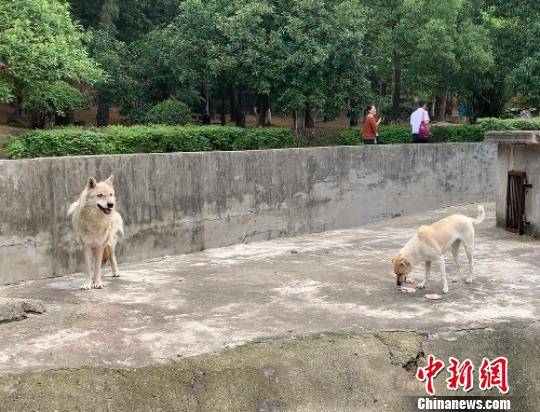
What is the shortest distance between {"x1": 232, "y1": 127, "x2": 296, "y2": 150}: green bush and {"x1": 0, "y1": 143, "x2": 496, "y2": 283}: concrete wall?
1.17 meters

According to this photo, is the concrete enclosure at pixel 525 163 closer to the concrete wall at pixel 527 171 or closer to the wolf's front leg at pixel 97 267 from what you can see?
the concrete wall at pixel 527 171

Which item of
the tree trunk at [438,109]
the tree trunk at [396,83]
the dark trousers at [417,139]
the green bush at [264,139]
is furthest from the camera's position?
the tree trunk at [438,109]

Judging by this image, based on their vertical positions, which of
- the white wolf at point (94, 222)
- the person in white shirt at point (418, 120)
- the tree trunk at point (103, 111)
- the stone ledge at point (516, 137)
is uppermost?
the tree trunk at point (103, 111)

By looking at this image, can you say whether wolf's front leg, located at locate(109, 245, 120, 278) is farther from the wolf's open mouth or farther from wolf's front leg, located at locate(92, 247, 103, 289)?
the wolf's open mouth

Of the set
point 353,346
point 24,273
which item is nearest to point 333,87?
point 24,273

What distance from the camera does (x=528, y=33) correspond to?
1650 cm

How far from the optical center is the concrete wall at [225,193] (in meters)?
8.66

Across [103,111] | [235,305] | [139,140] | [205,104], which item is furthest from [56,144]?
[205,104]

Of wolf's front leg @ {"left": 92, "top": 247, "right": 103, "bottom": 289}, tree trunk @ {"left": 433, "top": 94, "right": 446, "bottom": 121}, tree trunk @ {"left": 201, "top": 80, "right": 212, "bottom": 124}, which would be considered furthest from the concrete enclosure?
tree trunk @ {"left": 433, "top": 94, "right": 446, "bottom": 121}

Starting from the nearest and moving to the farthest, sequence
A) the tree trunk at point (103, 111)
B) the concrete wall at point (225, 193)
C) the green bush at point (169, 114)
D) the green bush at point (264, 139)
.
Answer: the concrete wall at point (225, 193)
the green bush at point (264, 139)
the green bush at point (169, 114)
the tree trunk at point (103, 111)

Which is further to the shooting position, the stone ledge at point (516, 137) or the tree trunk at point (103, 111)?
the tree trunk at point (103, 111)

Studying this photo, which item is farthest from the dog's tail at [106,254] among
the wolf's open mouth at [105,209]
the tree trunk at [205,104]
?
the tree trunk at [205,104]

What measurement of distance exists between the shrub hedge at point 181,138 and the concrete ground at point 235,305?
207 centimetres

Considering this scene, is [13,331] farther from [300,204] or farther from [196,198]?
[300,204]
